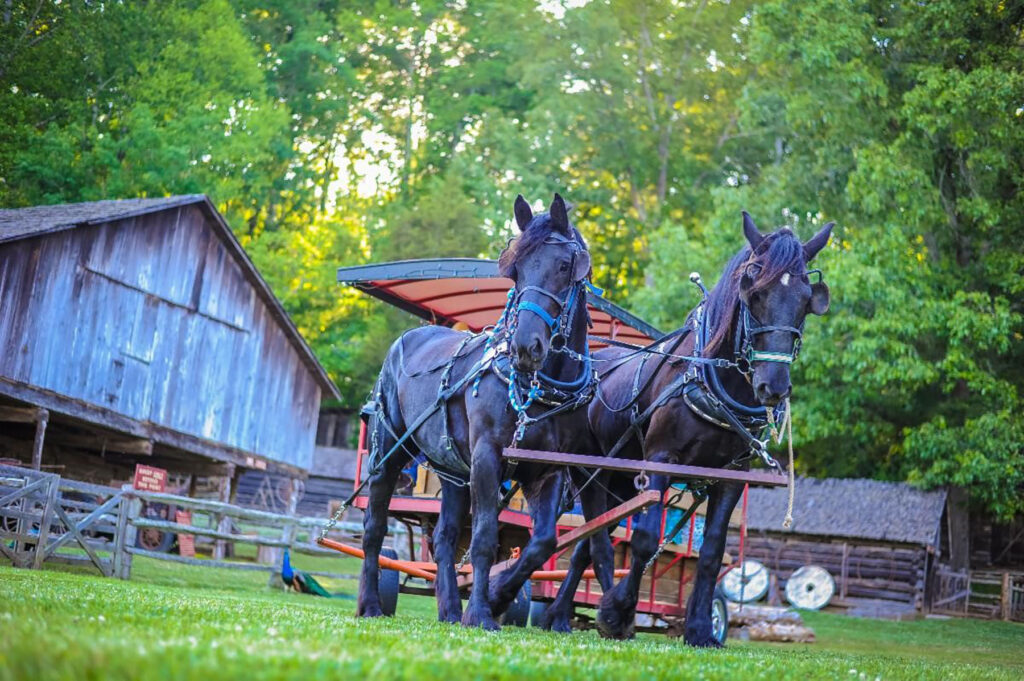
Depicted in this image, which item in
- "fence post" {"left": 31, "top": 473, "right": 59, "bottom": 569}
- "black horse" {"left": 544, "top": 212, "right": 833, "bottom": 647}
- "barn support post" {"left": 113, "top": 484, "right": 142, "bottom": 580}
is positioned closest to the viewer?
"black horse" {"left": 544, "top": 212, "right": 833, "bottom": 647}

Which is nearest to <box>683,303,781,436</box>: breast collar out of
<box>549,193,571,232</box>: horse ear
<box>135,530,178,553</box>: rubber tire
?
<box>549,193,571,232</box>: horse ear

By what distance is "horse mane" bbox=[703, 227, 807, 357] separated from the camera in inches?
313

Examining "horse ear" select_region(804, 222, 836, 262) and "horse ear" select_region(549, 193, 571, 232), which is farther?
"horse ear" select_region(804, 222, 836, 262)

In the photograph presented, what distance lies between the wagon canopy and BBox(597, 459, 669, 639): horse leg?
122 inches

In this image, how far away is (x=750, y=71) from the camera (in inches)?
1741

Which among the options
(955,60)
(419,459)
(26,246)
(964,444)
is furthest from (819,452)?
(419,459)

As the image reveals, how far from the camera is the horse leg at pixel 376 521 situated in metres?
9.69

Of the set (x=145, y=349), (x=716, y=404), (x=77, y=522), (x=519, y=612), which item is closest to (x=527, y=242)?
(x=716, y=404)

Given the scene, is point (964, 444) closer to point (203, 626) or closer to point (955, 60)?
point (955, 60)

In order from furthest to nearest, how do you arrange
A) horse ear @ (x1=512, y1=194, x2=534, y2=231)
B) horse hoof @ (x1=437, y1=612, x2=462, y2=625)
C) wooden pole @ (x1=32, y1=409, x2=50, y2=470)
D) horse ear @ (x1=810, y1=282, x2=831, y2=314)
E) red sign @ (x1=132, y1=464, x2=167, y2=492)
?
red sign @ (x1=132, y1=464, x2=167, y2=492), wooden pole @ (x1=32, y1=409, x2=50, y2=470), horse hoof @ (x1=437, y1=612, x2=462, y2=625), horse ear @ (x1=512, y1=194, x2=534, y2=231), horse ear @ (x1=810, y1=282, x2=831, y2=314)

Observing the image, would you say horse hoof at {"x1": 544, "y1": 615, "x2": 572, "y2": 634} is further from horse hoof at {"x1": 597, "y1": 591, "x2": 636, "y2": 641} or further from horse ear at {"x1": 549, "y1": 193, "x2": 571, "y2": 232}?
horse ear at {"x1": 549, "y1": 193, "x2": 571, "y2": 232}

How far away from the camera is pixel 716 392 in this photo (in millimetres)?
8109

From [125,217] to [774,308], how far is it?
1865 centimetres

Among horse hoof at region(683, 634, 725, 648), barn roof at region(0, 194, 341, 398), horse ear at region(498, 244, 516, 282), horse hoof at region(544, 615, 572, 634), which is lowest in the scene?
horse hoof at region(544, 615, 572, 634)
